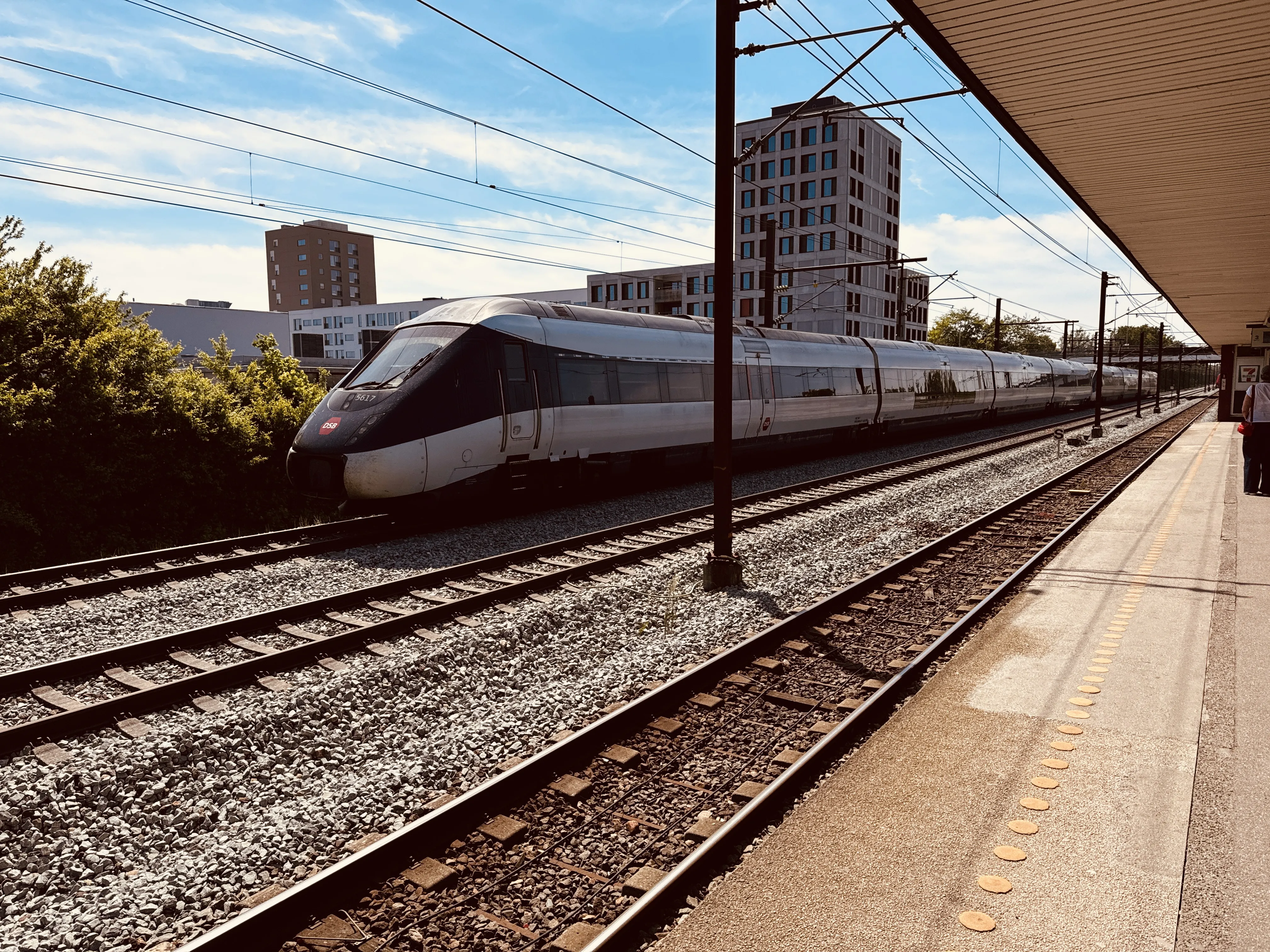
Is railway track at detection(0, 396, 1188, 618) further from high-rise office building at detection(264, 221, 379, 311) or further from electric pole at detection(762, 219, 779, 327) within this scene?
high-rise office building at detection(264, 221, 379, 311)

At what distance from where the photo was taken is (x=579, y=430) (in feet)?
43.0

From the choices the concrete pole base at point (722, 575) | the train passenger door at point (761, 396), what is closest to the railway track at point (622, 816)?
the concrete pole base at point (722, 575)

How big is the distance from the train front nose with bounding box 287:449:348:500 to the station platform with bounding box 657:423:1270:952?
25.5 feet

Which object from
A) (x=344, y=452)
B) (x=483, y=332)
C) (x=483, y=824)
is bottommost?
(x=483, y=824)

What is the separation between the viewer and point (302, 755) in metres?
4.84

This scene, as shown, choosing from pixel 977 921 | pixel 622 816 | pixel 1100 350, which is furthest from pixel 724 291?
pixel 1100 350

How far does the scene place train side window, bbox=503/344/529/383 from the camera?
11.9 metres

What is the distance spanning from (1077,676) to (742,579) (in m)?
3.78

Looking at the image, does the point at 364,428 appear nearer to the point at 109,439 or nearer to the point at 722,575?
the point at 109,439

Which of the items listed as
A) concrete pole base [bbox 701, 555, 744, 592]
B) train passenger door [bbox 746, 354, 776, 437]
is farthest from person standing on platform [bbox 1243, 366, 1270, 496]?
concrete pole base [bbox 701, 555, 744, 592]

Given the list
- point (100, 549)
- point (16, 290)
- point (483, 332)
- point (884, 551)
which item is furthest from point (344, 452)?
point (884, 551)

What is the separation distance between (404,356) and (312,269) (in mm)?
111163

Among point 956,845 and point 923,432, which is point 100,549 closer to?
point 956,845

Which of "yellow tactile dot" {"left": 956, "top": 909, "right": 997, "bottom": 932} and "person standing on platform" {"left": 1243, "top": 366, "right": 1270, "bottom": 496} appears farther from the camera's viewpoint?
"person standing on platform" {"left": 1243, "top": 366, "right": 1270, "bottom": 496}
